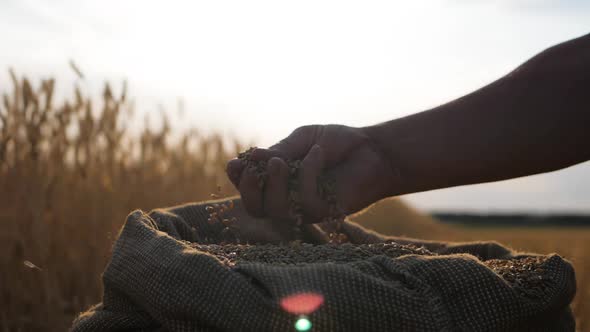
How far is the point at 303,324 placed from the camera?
3.50 ft

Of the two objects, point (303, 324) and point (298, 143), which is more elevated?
point (298, 143)

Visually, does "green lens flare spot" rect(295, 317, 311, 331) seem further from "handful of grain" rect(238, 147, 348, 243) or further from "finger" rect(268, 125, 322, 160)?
"finger" rect(268, 125, 322, 160)

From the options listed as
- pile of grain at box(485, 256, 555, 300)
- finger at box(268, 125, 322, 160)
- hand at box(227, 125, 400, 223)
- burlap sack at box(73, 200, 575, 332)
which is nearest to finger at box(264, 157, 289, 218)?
hand at box(227, 125, 400, 223)

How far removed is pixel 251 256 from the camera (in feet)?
4.42

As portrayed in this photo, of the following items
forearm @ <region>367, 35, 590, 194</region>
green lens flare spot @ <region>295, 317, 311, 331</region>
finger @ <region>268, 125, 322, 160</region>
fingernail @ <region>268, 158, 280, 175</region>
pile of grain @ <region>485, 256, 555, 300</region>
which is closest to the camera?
green lens flare spot @ <region>295, 317, 311, 331</region>

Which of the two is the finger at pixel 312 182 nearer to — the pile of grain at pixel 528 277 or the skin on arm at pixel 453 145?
the skin on arm at pixel 453 145

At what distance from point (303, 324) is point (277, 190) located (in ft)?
2.11

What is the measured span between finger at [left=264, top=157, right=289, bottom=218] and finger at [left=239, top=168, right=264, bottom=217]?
2cm

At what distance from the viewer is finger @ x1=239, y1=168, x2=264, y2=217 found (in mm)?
1673

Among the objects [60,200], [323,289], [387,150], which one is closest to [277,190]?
[387,150]

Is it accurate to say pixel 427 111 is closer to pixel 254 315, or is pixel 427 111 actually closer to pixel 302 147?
pixel 302 147

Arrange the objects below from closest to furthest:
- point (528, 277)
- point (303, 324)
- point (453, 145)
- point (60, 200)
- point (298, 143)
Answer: point (303, 324) < point (528, 277) < point (453, 145) < point (298, 143) < point (60, 200)

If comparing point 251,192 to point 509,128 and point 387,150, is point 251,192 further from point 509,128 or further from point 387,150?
point 509,128

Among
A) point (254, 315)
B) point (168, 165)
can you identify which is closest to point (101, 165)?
point (168, 165)
